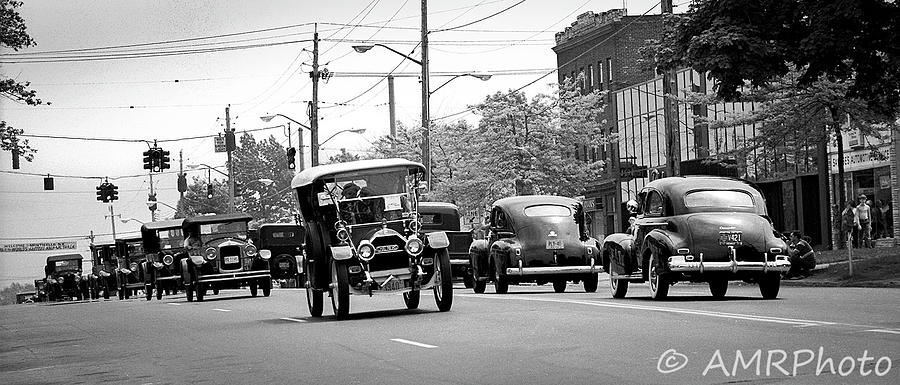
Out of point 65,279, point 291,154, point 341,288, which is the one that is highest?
point 291,154

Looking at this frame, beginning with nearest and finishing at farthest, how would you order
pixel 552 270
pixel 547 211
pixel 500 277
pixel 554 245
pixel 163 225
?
1. pixel 552 270
2. pixel 554 245
3. pixel 500 277
4. pixel 547 211
5. pixel 163 225

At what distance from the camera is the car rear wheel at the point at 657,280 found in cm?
2408

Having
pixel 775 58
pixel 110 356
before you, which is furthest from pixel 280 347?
pixel 775 58

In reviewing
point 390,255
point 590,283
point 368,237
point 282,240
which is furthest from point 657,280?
point 282,240

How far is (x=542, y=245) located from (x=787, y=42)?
22.3 ft

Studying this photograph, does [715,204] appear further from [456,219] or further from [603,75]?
[603,75]

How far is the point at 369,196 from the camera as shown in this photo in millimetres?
23391

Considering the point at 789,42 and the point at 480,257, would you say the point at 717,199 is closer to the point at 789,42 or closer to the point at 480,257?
the point at 789,42

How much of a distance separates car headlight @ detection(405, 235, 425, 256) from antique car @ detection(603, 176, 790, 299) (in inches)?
167

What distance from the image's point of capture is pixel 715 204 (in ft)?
81.2

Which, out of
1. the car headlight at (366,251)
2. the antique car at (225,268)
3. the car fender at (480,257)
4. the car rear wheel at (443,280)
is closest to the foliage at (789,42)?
the car fender at (480,257)

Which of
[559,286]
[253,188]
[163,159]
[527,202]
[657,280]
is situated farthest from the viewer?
[253,188]

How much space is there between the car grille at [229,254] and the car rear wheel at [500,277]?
9279 mm

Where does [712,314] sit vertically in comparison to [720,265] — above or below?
below
